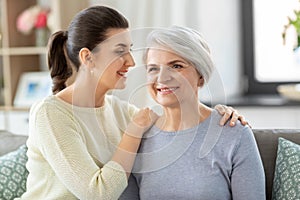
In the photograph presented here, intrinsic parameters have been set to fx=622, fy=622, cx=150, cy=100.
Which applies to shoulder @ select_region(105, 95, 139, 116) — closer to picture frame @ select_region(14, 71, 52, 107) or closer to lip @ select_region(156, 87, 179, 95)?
lip @ select_region(156, 87, 179, 95)

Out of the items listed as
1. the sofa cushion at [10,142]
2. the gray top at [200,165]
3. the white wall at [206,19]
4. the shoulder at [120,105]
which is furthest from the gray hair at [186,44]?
the white wall at [206,19]

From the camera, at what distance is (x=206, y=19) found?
3.64 metres

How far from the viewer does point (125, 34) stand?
195 cm

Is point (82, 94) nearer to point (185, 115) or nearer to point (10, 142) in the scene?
point (185, 115)

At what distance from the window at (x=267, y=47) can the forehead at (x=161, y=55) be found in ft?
6.63

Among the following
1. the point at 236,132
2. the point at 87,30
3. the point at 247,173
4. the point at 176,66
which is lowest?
the point at 247,173

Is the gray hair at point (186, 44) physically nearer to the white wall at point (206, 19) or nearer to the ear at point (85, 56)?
the ear at point (85, 56)

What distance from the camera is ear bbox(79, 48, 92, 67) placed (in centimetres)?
195

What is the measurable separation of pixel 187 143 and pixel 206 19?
174 cm

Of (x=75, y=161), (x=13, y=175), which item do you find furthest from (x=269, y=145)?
(x=13, y=175)

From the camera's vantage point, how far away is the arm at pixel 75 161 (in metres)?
1.87

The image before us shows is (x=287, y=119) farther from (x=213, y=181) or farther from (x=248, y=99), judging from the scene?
(x=213, y=181)

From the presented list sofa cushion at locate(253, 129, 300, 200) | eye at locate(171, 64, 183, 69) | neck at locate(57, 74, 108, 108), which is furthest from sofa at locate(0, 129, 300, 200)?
neck at locate(57, 74, 108, 108)

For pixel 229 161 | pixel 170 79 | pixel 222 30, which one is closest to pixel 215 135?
pixel 229 161
